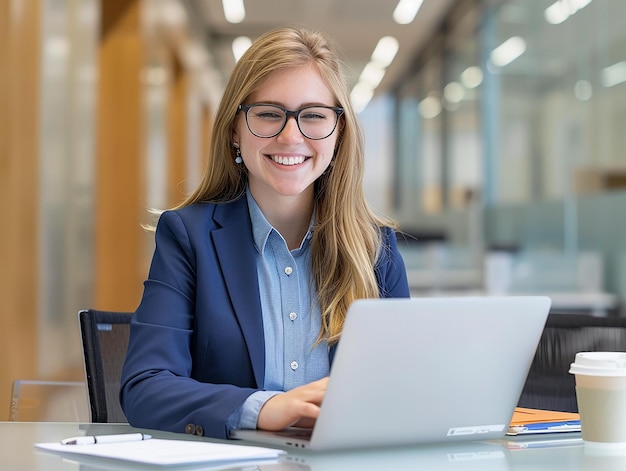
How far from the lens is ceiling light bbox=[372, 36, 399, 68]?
37.5ft

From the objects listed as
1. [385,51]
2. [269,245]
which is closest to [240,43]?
[385,51]

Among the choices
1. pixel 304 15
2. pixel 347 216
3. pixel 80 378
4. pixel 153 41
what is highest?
pixel 304 15

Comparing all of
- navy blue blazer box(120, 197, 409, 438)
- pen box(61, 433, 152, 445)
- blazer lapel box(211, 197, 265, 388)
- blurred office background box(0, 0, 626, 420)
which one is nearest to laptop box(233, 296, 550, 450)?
pen box(61, 433, 152, 445)

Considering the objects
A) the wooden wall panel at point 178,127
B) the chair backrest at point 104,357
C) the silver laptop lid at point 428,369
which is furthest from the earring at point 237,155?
the wooden wall panel at point 178,127

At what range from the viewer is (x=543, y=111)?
673 cm

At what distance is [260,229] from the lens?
192 centimetres

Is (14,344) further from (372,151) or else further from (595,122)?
(372,151)

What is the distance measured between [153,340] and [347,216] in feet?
1.63

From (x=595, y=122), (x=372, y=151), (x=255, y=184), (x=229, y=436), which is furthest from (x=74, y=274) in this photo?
(x=372, y=151)

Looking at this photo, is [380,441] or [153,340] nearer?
[380,441]

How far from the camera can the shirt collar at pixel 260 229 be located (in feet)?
6.25

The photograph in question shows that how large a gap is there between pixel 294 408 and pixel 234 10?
877 centimetres

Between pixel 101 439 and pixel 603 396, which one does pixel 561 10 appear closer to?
pixel 603 396

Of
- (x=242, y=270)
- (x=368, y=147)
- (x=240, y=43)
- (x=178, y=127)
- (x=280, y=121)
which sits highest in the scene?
(x=240, y=43)
